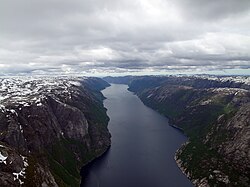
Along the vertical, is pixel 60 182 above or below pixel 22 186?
below

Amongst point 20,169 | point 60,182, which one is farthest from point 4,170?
point 60,182

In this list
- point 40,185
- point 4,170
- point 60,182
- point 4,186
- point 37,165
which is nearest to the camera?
point 4,186

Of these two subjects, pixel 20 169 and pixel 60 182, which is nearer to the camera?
pixel 20 169

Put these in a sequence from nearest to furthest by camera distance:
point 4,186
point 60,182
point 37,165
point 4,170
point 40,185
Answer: point 4,186, point 4,170, point 40,185, point 37,165, point 60,182

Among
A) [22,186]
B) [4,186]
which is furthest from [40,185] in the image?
[4,186]

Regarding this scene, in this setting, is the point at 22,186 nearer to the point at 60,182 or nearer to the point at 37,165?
the point at 37,165

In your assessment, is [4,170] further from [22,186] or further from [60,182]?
[60,182]

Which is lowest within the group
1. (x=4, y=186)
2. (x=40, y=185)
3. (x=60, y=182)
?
(x=60, y=182)

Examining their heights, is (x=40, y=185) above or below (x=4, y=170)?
below

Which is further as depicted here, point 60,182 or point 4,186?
point 60,182
